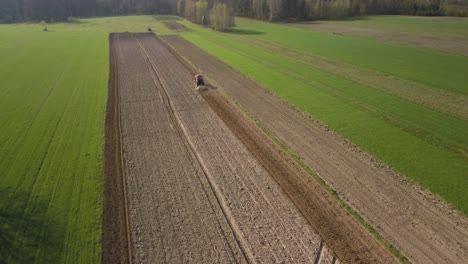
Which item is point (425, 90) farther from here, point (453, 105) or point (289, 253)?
point (289, 253)

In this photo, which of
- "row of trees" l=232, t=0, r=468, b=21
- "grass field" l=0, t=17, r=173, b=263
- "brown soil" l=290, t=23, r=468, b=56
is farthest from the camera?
"row of trees" l=232, t=0, r=468, b=21

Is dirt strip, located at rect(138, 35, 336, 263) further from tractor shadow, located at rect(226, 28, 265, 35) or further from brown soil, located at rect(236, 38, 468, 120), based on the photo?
tractor shadow, located at rect(226, 28, 265, 35)

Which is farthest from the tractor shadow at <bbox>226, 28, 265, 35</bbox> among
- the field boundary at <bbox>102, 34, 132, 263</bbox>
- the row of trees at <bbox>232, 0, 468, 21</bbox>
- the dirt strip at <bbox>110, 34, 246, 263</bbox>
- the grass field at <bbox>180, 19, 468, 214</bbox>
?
the field boundary at <bbox>102, 34, 132, 263</bbox>

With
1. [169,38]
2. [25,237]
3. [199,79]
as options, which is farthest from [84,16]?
[25,237]

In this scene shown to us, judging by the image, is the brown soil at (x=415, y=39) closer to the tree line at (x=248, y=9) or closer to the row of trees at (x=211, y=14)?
the row of trees at (x=211, y=14)

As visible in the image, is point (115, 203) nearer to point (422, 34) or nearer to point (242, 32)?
point (242, 32)

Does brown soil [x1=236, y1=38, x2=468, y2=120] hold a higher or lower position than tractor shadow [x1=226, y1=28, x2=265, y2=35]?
lower
